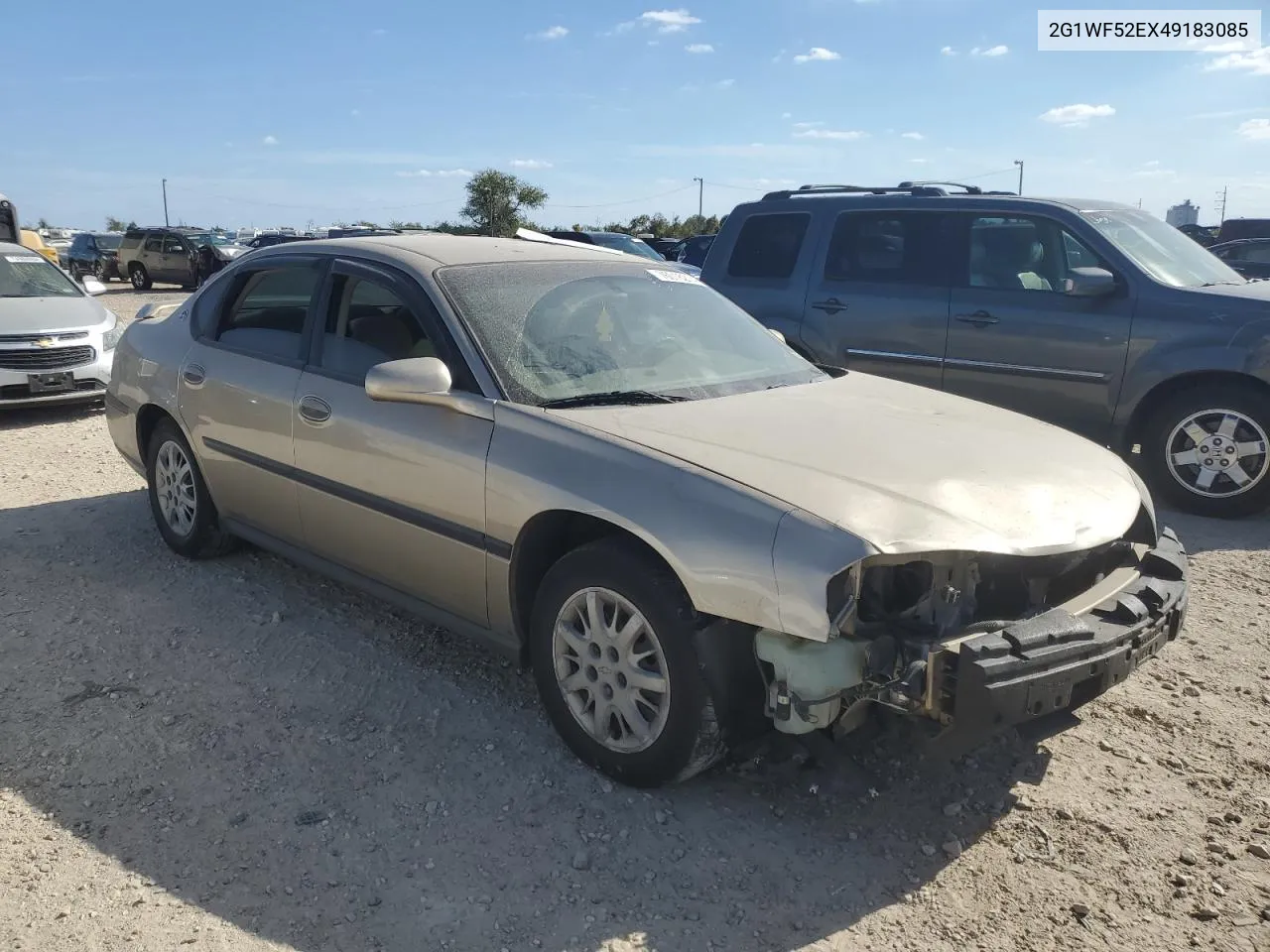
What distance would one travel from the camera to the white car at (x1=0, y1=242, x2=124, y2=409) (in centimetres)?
883

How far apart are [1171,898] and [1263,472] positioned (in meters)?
4.27

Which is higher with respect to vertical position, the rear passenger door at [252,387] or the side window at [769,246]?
the side window at [769,246]

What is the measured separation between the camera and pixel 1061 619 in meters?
2.88

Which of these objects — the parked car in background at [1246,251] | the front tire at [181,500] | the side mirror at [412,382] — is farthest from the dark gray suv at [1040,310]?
the parked car in background at [1246,251]

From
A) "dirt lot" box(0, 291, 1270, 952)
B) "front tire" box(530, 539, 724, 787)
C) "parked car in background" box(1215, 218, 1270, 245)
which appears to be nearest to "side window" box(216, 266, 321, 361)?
"dirt lot" box(0, 291, 1270, 952)

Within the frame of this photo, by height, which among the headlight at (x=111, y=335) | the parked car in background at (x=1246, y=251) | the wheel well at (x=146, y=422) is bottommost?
the wheel well at (x=146, y=422)

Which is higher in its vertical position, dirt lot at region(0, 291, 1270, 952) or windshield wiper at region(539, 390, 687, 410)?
windshield wiper at region(539, 390, 687, 410)

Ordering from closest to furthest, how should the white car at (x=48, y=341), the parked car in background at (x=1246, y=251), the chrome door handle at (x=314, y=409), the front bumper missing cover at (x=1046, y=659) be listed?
the front bumper missing cover at (x=1046, y=659), the chrome door handle at (x=314, y=409), the white car at (x=48, y=341), the parked car in background at (x=1246, y=251)

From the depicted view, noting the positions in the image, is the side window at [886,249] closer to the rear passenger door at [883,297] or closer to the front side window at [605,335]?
the rear passenger door at [883,297]

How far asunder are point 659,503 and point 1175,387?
15.9 feet

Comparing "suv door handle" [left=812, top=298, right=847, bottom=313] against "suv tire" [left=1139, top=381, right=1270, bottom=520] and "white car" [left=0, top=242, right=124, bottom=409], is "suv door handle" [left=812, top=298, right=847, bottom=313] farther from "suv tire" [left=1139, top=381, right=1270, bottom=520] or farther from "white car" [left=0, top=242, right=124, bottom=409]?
"white car" [left=0, top=242, right=124, bottom=409]

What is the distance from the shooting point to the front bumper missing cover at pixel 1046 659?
2.66m

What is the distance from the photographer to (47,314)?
369 inches

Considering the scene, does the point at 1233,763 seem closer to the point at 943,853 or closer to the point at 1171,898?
the point at 1171,898
